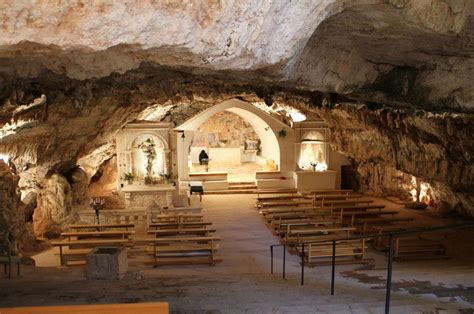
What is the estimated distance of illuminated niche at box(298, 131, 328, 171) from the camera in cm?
2158

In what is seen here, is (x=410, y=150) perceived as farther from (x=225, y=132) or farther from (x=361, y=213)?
(x=225, y=132)

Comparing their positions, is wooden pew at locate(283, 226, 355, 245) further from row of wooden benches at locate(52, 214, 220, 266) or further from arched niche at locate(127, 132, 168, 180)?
arched niche at locate(127, 132, 168, 180)

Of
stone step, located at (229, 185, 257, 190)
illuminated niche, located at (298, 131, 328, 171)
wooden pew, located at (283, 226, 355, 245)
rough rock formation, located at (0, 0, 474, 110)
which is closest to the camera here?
rough rock formation, located at (0, 0, 474, 110)

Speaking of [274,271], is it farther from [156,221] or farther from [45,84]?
[45,84]

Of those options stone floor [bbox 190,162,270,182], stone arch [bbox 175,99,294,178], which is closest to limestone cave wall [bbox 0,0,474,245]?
stone arch [bbox 175,99,294,178]

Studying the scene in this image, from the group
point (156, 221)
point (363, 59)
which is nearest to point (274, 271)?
point (156, 221)

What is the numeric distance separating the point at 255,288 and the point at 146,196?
11.6 metres

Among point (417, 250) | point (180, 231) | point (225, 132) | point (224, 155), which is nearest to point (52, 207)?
point (180, 231)

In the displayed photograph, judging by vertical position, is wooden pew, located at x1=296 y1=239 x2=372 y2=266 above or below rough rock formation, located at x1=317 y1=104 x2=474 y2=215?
below

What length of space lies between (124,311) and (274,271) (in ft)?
21.0

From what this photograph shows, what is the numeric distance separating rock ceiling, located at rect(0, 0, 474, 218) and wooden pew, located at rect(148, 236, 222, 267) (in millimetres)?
4244

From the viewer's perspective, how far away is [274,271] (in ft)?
33.1

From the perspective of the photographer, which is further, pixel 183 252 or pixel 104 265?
pixel 183 252

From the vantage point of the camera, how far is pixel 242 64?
4.36 metres
